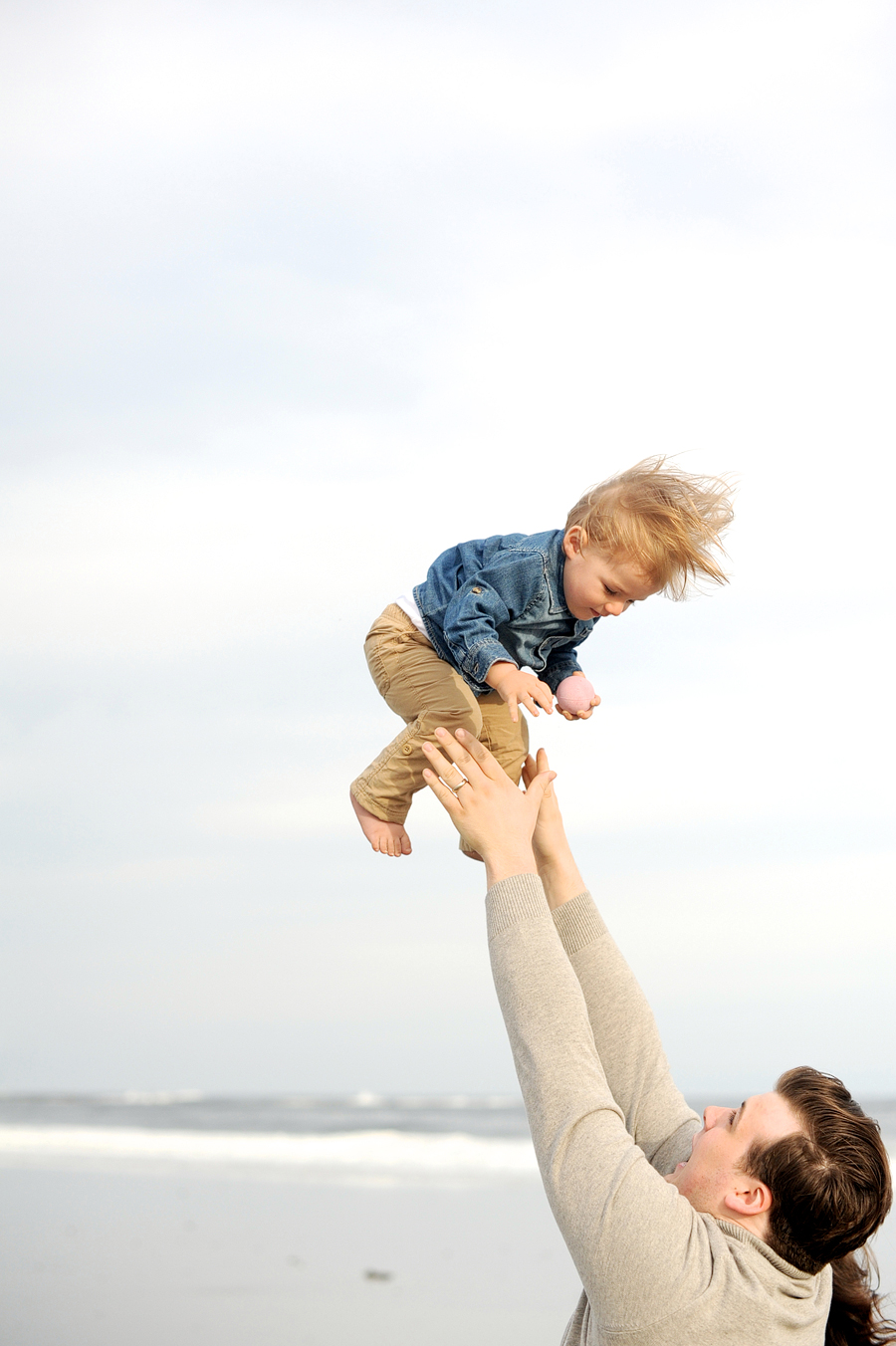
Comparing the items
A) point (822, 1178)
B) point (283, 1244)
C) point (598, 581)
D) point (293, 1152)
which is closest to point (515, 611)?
point (598, 581)

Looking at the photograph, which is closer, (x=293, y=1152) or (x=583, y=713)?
(x=583, y=713)

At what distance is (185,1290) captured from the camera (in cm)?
636

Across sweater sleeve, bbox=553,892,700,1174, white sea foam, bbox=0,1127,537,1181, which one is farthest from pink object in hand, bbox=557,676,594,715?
white sea foam, bbox=0,1127,537,1181

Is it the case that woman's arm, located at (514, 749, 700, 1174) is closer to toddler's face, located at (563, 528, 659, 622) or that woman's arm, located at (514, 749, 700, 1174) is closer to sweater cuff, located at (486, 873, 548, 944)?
sweater cuff, located at (486, 873, 548, 944)

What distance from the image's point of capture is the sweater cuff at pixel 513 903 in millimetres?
2023

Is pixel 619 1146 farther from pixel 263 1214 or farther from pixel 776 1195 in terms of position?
pixel 263 1214

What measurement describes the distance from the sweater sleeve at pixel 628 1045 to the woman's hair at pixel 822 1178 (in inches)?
16.4

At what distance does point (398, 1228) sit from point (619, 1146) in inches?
257

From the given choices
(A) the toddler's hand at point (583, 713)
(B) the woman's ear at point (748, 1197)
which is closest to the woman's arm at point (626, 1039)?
(B) the woman's ear at point (748, 1197)

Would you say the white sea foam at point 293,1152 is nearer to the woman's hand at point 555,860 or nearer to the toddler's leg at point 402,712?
the toddler's leg at point 402,712

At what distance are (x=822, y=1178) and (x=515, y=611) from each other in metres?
1.40

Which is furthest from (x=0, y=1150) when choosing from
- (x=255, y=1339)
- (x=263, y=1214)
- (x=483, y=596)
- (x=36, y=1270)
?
(x=483, y=596)

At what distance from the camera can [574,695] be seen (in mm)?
2773

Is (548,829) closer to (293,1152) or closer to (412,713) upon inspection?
(412,713)
